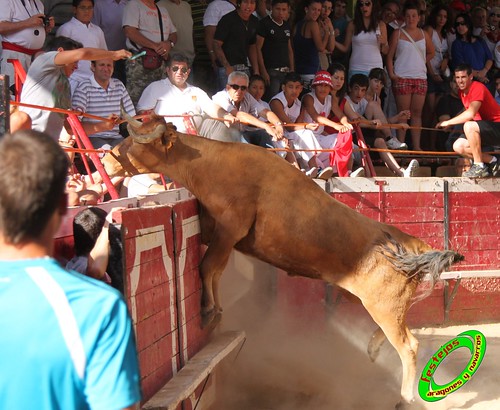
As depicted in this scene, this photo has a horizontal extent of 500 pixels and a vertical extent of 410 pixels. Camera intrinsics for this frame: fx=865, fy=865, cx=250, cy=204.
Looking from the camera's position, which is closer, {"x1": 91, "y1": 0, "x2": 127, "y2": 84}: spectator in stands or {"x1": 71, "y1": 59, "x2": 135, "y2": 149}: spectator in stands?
{"x1": 71, "y1": 59, "x2": 135, "y2": 149}: spectator in stands

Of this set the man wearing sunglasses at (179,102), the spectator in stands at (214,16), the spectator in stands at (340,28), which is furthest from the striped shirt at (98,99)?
the spectator in stands at (340,28)

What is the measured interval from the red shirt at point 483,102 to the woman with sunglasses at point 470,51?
9.03 ft

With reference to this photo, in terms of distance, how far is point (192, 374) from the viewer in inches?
205

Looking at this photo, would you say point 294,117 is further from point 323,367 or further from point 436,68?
point 436,68

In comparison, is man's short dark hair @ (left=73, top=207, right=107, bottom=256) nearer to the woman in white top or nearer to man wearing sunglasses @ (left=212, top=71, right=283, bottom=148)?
man wearing sunglasses @ (left=212, top=71, right=283, bottom=148)

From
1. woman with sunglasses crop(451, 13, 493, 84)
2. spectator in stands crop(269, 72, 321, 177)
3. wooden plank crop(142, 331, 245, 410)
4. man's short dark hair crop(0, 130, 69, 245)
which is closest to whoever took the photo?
man's short dark hair crop(0, 130, 69, 245)

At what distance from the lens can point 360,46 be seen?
1081cm

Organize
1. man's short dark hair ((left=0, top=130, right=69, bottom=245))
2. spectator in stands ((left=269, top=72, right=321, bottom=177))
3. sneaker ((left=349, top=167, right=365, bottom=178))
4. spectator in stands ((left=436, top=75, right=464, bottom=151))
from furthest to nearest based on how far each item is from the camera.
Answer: spectator in stands ((left=436, top=75, right=464, bottom=151))
spectator in stands ((left=269, top=72, right=321, bottom=177))
sneaker ((left=349, top=167, right=365, bottom=178))
man's short dark hair ((left=0, top=130, right=69, bottom=245))

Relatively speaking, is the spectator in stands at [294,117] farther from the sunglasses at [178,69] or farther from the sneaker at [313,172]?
the sunglasses at [178,69]

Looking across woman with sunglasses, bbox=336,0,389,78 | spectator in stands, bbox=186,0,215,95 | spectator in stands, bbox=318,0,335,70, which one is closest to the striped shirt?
spectator in stands, bbox=186,0,215,95

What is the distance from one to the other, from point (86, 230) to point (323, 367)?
4.19 meters

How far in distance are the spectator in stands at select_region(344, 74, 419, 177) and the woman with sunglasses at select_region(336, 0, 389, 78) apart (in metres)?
0.60

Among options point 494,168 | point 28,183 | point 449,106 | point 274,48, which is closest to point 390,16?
point 449,106

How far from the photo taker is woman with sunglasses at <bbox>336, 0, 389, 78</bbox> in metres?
10.8
